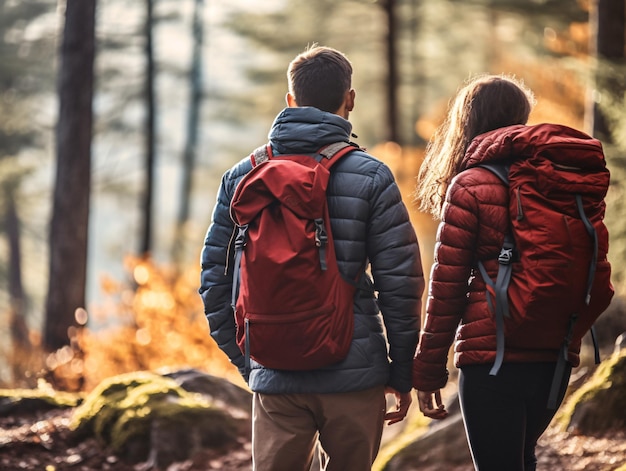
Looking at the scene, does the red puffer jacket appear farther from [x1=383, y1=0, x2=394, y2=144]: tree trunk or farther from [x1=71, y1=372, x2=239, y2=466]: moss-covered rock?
[x1=383, y1=0, x2=394, y2=144]: tree trunk

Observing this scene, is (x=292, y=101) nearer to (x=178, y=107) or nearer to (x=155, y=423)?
(x=155, y=423)

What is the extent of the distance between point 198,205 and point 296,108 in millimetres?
39528

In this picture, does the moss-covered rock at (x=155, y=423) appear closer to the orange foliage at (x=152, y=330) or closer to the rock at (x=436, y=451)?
the rock at (x=436, y=451)

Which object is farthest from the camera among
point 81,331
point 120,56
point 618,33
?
point 120,56

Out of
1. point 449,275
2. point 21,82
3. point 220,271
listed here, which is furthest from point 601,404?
point 21,82

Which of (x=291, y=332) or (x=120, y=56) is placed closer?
(x=291, y=332)

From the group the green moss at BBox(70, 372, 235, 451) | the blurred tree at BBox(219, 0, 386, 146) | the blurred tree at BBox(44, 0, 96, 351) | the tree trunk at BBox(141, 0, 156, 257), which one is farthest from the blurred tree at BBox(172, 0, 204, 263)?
the green moss at BBox(70, 372, 235, 451)

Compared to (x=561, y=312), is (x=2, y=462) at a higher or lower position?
lower

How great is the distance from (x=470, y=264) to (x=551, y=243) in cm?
31

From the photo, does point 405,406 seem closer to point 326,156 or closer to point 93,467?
point 326,156

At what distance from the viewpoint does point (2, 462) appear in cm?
526

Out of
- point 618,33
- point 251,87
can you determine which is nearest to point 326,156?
point 618,33

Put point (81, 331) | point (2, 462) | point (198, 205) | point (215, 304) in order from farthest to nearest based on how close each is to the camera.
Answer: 1. point (198, 205)
2. point (81, 331)
3. point (2, 462)
4. point (215, 304)

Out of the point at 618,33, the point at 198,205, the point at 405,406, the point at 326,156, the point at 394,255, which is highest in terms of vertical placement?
the point at 618,33
